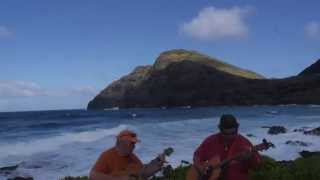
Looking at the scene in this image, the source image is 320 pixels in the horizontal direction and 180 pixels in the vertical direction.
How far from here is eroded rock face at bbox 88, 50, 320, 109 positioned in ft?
441

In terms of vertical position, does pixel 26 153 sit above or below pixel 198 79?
below

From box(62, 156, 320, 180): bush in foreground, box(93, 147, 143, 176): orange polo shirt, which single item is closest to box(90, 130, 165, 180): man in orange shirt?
box(93, 147, 143, 176): orange polo shirt

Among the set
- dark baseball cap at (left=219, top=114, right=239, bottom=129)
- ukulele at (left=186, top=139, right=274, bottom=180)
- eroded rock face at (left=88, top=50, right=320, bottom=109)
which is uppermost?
eroded rock face at (left=88, top=50, right=320, bottom=109)

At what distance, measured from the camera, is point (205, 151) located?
24.4ft

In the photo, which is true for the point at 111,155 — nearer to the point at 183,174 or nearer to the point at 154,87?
the point at 183,174

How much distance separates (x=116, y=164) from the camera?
7004mm

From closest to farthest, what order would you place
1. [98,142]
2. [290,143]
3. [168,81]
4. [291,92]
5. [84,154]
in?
[84,154] < [290,143] < [98,142] < [291,92] < [168,81]

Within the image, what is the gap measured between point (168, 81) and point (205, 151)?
5988 inches

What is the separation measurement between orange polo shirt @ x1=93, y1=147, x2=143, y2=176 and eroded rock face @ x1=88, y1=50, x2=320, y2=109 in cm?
11984

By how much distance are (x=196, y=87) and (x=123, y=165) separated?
147 meters

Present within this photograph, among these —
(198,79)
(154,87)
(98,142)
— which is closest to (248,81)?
(198,79)

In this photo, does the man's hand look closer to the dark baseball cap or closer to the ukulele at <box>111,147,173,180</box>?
the dark baseball cap

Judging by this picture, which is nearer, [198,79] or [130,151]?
[130,151]

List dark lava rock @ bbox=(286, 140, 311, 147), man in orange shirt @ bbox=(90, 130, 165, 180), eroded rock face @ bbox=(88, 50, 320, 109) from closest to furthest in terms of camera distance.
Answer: man in orange shirt @ bbox=(90, 130, 165, 180)
dark lava rock @ bbox=(286, 140, 311, 147)
eroded rock face @ bbox=(88, 50, 320, 109)
